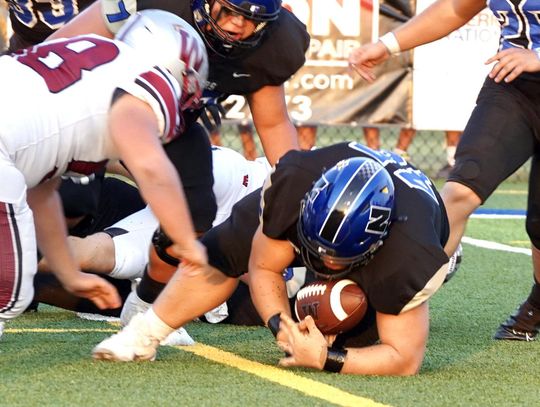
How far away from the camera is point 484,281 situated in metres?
6.68

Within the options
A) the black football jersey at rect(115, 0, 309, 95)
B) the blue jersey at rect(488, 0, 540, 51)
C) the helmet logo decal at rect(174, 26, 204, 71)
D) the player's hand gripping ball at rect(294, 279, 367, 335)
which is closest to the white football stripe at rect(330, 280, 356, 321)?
the player's hand gripping ball at rect(294, 279, 367, 335)

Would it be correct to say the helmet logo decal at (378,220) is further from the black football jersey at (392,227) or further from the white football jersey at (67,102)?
the white football jersey at (67,102)

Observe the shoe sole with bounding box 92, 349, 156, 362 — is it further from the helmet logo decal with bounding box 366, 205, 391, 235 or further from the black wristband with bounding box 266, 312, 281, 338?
the helmet logo decal with bounding box 366, 205, 391, 235

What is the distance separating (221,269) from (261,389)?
576mm

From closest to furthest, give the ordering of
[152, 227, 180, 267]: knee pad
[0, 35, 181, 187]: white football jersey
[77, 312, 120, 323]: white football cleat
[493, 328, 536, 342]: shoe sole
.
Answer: [0, 35, 181, 187]: white football jersey
[152, 227, 180, 267]: knee pad
[493, 328, 536, 342]: shoe sole
[77, 312, 120, 323]: white football cleat

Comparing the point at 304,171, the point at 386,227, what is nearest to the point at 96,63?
the point at 304,171

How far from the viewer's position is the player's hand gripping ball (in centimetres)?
412

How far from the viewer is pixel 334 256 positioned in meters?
3.90

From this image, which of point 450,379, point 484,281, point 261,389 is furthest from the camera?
point 484,281

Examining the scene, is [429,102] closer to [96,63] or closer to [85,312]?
[85,312]

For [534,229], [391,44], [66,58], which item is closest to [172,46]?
[66,58]

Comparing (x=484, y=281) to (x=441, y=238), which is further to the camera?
(x=484, y=281)

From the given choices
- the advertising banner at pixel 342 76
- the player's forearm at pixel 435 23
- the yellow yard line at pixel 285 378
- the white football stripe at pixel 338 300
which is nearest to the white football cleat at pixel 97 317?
the yellow yard line at pixel 285 378

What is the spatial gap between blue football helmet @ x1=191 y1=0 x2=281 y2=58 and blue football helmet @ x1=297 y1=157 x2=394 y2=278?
975 millimetres
